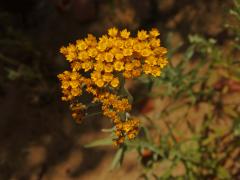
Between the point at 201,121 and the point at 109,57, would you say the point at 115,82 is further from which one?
the point at 201,121

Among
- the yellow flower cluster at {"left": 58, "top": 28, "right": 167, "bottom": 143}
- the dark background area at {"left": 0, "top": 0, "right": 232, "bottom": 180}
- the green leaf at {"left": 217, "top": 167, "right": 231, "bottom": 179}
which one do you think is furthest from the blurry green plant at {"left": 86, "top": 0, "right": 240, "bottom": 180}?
the yellow flower cluster at {"left": 58, "top": 28, "right": 167, "bottom": 143}

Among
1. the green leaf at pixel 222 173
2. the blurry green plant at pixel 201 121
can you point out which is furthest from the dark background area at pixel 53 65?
the green leaf at pixel 222 173

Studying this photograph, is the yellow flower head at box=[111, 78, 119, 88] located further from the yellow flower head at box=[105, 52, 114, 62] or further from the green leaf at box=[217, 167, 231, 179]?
the green leaf at box=[217, 167, 231, 179]

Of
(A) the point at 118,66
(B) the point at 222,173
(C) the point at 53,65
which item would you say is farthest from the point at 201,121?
(A) the point at 118,66

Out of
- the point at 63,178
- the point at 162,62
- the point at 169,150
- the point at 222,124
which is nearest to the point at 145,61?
the point at 162,62

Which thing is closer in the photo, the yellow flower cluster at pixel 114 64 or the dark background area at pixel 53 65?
the yellow flower cluster at pixel 114 64

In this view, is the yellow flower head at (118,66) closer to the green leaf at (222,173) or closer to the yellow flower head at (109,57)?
the yellow flower head at (109,57)

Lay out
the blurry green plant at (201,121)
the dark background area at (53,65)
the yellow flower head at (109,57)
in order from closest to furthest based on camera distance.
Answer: the yellow flower head at (109,57)
the blurry green plant at (201,121)
the dark background area at (53,65)
